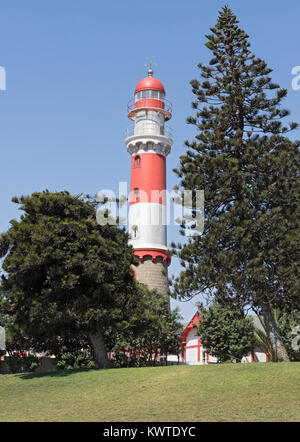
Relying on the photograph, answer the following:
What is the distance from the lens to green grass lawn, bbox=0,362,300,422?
14.3 m

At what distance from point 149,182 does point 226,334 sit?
1403 centimetres

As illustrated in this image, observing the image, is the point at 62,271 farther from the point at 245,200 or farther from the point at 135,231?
the point at 135,231

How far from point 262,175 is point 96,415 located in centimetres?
1583

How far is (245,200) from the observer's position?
25.5 metres

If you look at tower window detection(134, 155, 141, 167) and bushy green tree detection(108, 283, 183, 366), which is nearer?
bushy green tree detection(108, 283, 183, 366)

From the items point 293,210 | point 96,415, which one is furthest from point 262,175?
point 96,415

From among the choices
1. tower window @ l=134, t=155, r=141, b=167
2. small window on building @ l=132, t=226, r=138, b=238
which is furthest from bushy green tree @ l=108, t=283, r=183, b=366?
tower window @ l=134, t=155, r=141, b=167

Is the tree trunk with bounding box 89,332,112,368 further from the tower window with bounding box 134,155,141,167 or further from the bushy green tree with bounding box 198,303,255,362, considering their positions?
the tower window with bounding box 134,155,141,167

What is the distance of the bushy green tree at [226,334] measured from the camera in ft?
126

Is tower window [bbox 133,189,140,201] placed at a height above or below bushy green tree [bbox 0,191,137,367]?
above

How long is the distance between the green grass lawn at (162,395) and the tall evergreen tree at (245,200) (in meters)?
5.21

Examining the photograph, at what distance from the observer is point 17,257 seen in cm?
2398

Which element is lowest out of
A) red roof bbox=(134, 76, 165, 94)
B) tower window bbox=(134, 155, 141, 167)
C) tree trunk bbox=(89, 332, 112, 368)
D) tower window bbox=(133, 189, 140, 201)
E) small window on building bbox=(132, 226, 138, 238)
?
tree trunk bbox=(89, 332, 112, 368)

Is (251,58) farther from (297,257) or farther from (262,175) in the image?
(297,257)
